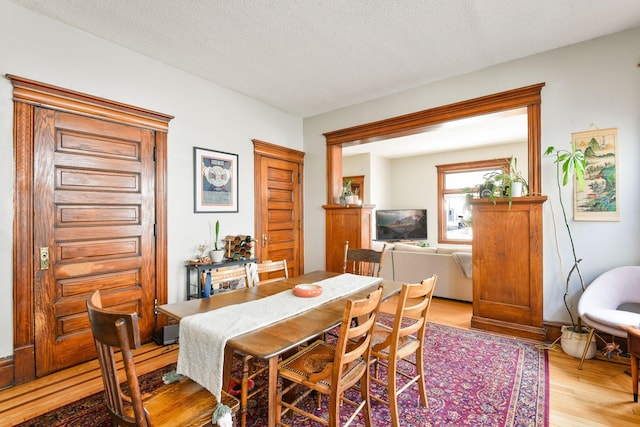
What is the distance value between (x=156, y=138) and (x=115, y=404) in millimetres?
2599

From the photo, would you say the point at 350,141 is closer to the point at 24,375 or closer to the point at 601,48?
the point at 601,48

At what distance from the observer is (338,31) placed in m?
2.65

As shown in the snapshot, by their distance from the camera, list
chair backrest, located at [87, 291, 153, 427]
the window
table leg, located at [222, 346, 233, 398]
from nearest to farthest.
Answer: chair backrest, located at [87, 291, 153, 427] < table leg, located at [222, 346, 233, 398] < the window

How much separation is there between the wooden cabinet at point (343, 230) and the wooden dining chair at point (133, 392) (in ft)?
10.2

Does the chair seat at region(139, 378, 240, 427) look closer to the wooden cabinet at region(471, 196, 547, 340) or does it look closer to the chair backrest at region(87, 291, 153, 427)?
the chair backrest at region(87, 291, 153, 427)

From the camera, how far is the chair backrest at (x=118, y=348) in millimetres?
1051

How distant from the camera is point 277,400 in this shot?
5.22 ft

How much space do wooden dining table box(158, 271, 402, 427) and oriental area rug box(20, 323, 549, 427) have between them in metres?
0.57

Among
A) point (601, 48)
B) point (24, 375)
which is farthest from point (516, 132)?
point (24, 375)

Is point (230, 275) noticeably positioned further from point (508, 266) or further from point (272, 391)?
point (508, 266)

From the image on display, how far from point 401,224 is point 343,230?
11.7 feet

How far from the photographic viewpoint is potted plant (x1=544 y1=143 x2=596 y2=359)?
2666 millimetres

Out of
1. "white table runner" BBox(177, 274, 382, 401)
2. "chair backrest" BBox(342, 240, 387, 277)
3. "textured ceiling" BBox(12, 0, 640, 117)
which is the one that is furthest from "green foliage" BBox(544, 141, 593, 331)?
"white table runner" BBox(177, 274, 382, 401)

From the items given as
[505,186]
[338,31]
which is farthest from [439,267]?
[338,31]
